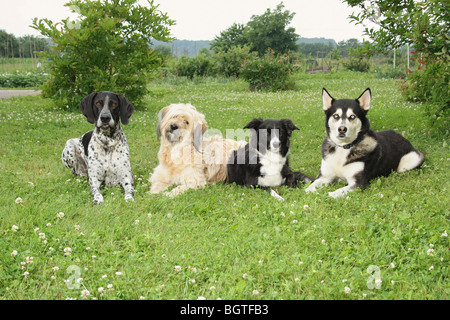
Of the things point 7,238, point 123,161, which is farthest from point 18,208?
point 123,161

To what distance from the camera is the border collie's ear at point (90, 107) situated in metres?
6.99

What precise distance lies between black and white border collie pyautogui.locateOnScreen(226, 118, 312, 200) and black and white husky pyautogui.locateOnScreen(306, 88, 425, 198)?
66cm

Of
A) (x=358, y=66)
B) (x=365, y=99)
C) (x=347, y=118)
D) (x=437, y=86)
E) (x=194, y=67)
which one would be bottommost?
(x=347, y=118)

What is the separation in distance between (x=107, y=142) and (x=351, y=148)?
184 inches

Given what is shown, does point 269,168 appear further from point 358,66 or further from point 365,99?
point 358,66

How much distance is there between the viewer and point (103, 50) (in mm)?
16250

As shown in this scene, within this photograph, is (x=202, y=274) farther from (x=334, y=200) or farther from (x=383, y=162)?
(x=383, y=162)

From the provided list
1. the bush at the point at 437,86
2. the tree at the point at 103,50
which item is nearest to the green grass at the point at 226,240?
the bush at the point at 437,86

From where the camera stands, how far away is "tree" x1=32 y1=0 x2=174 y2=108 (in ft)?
51.6

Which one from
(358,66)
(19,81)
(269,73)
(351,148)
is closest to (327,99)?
(351,148)

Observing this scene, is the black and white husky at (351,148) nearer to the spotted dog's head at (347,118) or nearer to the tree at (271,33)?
the spotted dog's head at (347,118)

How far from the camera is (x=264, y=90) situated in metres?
25.7

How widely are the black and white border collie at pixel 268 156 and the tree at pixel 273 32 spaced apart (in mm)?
48362
